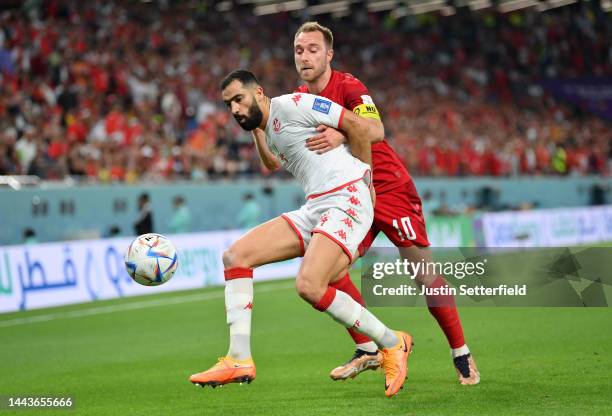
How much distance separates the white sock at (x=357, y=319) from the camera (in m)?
6.91

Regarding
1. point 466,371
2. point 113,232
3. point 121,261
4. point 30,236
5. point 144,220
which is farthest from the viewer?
point 144,220

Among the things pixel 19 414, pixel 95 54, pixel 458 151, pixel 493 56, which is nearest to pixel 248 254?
pixel 19 414

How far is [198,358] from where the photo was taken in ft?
33.3

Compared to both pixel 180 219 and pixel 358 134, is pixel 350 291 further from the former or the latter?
pixel 180 219

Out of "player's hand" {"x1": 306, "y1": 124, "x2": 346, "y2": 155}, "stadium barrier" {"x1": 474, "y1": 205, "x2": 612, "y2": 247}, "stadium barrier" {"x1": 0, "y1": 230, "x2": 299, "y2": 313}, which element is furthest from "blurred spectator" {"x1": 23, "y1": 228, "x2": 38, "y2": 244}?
"player's hand" {"x1": 306, "y1": 124, "x2": 346, "y2": 155}

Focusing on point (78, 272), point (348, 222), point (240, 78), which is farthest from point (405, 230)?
point (78, 272)

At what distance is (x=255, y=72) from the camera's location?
30562 mm

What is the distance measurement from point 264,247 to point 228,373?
94 centimetres

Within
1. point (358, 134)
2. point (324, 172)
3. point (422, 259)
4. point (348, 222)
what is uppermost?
point (358, 134)

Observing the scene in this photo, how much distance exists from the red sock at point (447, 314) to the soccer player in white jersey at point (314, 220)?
605 mm

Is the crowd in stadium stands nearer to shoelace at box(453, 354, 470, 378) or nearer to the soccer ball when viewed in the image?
the soccer ball

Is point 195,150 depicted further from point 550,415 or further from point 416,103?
point 550,415

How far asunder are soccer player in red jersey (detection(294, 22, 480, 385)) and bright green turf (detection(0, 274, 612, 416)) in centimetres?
23

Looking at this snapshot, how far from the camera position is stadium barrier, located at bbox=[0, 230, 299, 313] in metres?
15.5
